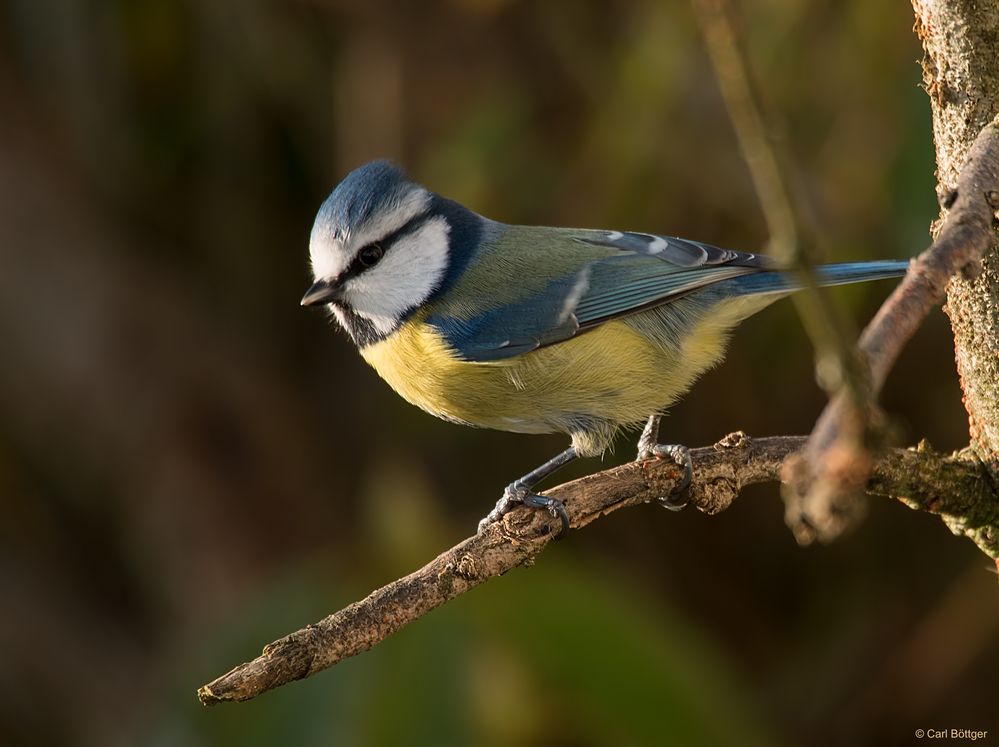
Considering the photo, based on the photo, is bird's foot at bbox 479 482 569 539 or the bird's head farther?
Result: the bird's head

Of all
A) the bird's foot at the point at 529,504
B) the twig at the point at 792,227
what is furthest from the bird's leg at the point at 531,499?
the twig at the point at 792,227

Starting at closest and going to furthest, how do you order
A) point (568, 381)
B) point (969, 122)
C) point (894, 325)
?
point (894, 325) → point (969, 122) → point (568, 381)

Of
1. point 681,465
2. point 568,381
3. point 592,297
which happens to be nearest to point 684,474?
point 681,465

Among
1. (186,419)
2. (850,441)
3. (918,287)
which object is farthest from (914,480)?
(186,419)

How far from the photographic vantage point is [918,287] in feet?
3.12

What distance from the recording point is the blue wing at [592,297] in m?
1.84

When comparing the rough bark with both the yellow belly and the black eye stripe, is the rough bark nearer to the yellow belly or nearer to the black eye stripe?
the yellow belly

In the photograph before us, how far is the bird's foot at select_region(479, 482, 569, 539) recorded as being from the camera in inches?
53.0

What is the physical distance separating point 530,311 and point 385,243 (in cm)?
28

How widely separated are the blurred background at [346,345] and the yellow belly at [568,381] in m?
0.47

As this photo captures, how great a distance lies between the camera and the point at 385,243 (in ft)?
6.44

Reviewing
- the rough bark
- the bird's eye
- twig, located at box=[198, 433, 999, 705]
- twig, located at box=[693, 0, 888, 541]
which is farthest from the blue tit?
twig, located at box=[693, 0, 888, 541]

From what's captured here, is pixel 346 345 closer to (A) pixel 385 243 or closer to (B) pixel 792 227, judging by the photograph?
(A) pixel 385 243

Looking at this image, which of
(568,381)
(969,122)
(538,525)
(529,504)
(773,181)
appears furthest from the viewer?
(568,381)
